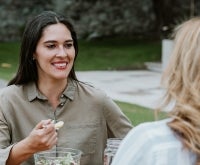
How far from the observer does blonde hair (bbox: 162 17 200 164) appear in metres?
1.50

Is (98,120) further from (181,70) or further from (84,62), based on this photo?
(84,62)

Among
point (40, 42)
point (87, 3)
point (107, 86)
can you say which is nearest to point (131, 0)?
point (87, 3)

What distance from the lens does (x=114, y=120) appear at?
2.81m

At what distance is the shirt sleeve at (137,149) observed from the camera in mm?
1502

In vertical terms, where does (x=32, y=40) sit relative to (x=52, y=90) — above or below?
above

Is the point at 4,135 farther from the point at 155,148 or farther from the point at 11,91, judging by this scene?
the point at 155,148

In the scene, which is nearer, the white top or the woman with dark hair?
the white top

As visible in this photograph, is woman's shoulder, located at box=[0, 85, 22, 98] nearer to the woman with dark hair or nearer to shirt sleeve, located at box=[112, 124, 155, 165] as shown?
the woman with dark hair

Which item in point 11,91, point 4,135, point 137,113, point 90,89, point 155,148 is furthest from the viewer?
point 137,113

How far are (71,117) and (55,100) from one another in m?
0.12

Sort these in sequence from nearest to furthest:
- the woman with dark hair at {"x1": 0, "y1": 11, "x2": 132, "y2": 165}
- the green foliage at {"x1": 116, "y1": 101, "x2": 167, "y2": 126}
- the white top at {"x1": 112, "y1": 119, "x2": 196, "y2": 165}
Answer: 1. the white top at {"x1": 112, "y1": 119, "x2": 196, "y2": 165}
2. the woman with dark hair at {"x1": 0, "y1": 11, "x2": 132, "y2": 165}
3. the green foliage at {"x1": 116, "y1": 101, "x2": 167, "y2": 126}

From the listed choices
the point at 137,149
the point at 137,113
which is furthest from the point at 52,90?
the point at 137,113

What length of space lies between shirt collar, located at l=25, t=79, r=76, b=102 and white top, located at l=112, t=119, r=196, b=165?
1.26 meters

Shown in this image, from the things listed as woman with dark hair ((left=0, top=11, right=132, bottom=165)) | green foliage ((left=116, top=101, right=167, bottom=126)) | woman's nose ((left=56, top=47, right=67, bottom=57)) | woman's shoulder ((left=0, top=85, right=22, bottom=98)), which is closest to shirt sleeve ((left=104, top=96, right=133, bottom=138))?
woman with dark hair ((left=0, top=11, right=132, bottom=165))
